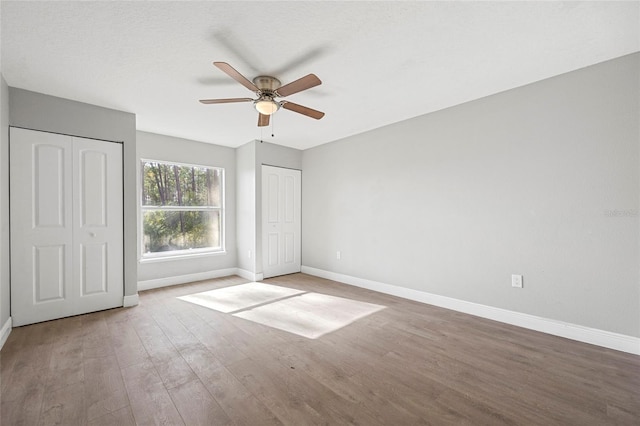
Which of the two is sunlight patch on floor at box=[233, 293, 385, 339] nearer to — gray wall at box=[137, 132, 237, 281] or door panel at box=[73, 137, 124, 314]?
door panel at box=[73, 137, 124, 314]

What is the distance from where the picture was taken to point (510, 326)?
284cm

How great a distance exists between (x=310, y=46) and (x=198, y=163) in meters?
3.41

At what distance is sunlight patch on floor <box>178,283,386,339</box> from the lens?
9.57 feet

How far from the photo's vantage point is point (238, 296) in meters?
3.89

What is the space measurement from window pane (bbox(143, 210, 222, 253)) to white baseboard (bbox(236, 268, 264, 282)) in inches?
25.7

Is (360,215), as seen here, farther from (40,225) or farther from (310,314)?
(40,225)

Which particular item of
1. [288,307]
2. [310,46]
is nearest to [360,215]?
[288,307]

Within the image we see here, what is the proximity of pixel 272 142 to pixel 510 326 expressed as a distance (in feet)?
14.3

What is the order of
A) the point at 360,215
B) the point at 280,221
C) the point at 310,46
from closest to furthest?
the point at 310,46 < the point at 360,215 < the point at 280,221

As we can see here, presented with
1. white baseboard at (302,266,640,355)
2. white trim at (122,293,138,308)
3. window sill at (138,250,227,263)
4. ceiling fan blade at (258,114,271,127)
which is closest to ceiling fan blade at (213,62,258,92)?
ceiling fan blade at (258,114,271,127)

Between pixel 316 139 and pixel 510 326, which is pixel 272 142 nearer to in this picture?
pixel 316 139

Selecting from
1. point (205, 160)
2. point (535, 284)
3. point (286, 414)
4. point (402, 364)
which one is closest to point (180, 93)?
point (205, 160)

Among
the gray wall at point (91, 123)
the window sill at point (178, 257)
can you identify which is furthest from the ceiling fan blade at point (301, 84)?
the window sill at point (178, 257)

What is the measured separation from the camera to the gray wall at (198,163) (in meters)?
4.30
